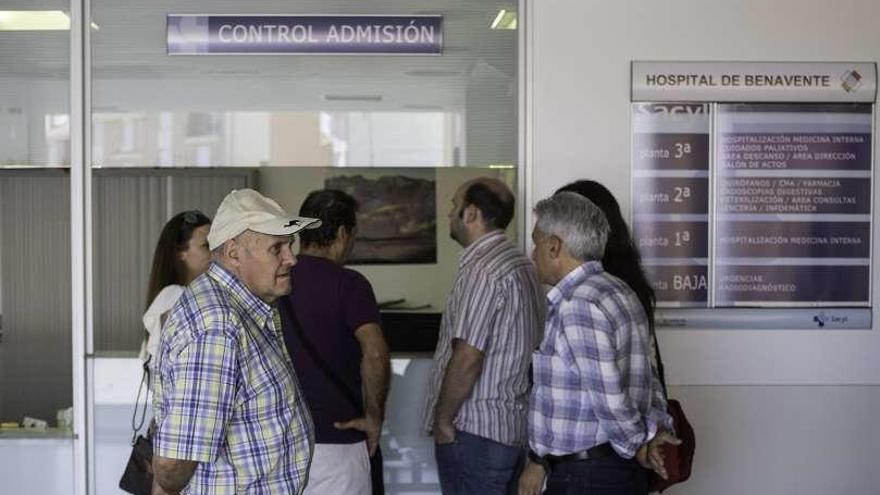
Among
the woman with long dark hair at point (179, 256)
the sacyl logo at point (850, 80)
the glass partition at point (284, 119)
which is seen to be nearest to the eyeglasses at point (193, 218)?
the woman with long dark hair at point (179, 256)

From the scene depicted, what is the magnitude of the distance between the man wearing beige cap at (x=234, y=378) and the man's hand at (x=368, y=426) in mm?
1060

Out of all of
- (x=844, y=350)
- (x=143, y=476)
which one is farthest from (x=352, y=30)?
(x=844, y=350)

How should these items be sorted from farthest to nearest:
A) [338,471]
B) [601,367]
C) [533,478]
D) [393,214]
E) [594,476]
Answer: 1. [393,214]
2. [338,471]
3. [533,478]
4. [594,476]
5. [601,367]

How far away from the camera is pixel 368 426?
405cm

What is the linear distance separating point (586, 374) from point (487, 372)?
89 cm

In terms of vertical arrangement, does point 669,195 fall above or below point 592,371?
above

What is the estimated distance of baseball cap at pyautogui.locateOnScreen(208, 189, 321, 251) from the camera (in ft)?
9.25

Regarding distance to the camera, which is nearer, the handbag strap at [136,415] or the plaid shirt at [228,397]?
the plaid shirt at [228,397]

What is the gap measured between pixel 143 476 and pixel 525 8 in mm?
2379

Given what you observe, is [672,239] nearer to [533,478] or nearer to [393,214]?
[393,214]

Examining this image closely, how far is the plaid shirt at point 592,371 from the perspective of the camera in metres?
3.27

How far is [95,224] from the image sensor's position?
15.8ft

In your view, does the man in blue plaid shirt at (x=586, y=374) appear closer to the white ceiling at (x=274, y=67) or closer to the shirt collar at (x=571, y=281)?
the shirt collar at (x=571, y=281)

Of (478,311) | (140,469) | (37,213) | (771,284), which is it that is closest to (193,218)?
(37,213)
